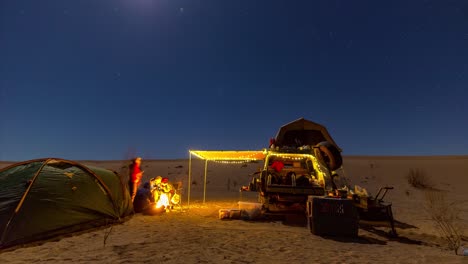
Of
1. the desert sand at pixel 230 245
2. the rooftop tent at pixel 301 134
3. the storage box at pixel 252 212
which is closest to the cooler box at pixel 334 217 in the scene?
the desert sand at pixel 230 245

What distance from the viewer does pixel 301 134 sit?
13180 millimetres

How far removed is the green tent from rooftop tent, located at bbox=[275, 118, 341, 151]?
813cm

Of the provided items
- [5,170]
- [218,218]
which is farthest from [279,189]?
[5,170]

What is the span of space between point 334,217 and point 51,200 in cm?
686

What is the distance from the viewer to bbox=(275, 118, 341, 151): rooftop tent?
1295cm

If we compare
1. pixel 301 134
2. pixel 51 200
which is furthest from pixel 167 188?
pixel 301 134

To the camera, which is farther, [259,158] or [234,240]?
[259,158]

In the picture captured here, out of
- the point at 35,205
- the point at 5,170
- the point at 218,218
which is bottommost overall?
the point at 218,218

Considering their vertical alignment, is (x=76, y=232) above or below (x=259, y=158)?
below

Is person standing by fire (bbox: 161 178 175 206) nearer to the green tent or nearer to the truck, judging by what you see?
the green tent

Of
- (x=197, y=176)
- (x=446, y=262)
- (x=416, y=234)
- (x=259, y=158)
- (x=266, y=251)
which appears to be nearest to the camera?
(x=446, y=262)

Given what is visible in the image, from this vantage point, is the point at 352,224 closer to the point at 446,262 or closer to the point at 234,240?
the point at 446,262

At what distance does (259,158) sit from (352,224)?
7584mm

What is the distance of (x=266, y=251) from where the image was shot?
4949mm
